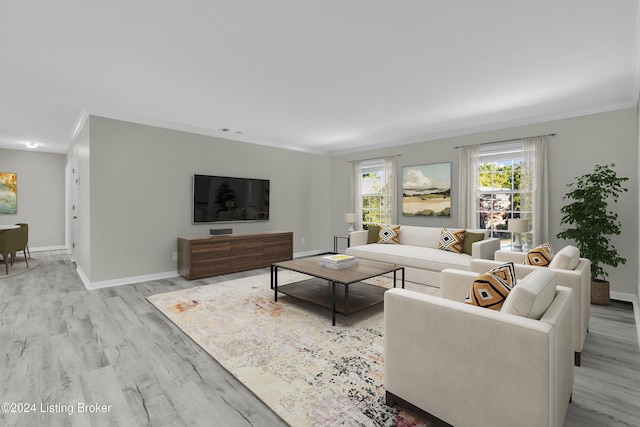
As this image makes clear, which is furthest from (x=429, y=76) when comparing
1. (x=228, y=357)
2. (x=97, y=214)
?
(x=97, y=214)

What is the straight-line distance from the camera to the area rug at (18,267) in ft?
16.5

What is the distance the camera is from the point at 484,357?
1.40 metres

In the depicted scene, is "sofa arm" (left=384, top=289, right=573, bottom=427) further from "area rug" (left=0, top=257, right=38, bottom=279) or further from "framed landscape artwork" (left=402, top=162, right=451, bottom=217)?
"area rug" (left=0, top=257, right=38, bottom=279)

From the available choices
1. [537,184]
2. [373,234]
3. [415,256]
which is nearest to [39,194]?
[373,234]

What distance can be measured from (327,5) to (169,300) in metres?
3.49

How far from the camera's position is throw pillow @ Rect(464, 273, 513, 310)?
169cm

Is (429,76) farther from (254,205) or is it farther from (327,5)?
(254,205)

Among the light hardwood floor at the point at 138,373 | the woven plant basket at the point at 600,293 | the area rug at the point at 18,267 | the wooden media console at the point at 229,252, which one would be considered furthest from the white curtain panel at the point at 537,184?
the area rug at the point at 18,267

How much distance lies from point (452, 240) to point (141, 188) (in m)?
4.83

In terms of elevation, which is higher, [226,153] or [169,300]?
[226,153]

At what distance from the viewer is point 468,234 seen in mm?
4762

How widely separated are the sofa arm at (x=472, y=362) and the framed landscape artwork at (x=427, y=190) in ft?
13.2

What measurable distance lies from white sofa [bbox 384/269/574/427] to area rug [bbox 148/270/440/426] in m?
0.29

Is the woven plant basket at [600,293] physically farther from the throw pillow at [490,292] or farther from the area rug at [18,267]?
the area rug at [18,267]
